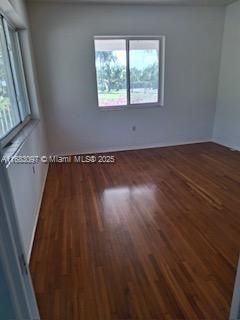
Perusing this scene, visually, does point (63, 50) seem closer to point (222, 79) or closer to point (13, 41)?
point (13, 41)

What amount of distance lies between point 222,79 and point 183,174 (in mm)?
2524

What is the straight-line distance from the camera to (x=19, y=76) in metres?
3.19

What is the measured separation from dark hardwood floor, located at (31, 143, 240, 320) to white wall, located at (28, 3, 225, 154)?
47.9 inches

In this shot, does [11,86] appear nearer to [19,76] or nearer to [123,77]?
[19,76]

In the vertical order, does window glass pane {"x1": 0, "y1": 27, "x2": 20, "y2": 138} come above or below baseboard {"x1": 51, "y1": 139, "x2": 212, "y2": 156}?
above

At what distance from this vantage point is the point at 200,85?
4750 mm

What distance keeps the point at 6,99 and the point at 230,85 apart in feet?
13.6

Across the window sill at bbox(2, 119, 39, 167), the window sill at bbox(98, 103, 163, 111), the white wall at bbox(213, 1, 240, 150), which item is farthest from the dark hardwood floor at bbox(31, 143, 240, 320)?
the window sill at bbox(98, 103, 163, 111)

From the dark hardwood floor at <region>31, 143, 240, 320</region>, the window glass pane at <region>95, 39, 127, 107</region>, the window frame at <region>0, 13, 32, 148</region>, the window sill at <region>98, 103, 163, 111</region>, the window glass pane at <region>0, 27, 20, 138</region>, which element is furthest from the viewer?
the window sill at <region>98, 103, 163, 111</region>

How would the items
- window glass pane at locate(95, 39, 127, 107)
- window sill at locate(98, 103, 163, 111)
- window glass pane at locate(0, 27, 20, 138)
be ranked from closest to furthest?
window glass pane at locate(0, 27, 20, 138) → window glass pane at locate(95, 39, 127, 107) → window sill at locate(98, 103, 163, 111)

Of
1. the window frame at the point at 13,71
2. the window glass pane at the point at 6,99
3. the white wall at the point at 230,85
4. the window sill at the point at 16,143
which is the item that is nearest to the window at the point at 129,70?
the white wall at the point at 230,85

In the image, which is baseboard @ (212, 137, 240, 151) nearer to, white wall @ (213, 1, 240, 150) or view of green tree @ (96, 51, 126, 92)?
white wall @ (213, 1, 240, 150)

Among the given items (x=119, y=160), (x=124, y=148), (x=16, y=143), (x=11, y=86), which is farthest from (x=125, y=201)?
(x=124, y=148)

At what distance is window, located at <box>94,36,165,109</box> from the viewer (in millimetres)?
4230
